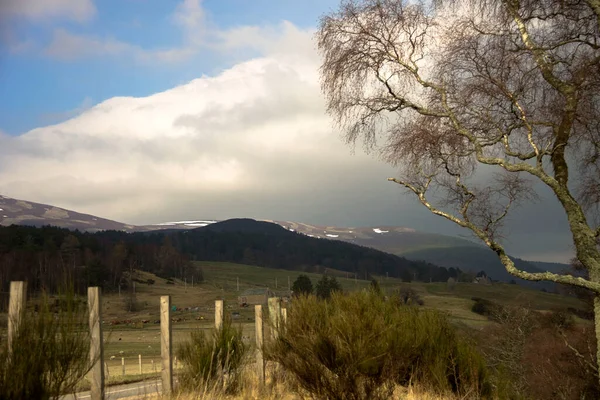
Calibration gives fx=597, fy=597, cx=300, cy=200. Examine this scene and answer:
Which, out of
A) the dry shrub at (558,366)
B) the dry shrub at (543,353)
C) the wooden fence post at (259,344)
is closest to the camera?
the wooden fence post at (259,344)

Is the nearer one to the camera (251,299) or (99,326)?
(99,326)

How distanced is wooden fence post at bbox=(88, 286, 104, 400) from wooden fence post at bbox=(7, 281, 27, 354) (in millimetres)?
839

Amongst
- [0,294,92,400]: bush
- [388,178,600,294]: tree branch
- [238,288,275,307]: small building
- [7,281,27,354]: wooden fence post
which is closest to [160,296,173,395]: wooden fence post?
[7,281,27,354]: wooden fence post

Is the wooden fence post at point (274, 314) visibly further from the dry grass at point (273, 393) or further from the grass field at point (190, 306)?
the grass field at point (190, 306)

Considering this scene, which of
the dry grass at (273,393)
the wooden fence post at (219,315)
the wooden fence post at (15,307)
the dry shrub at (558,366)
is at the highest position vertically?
the wooden fence post at (15,307)

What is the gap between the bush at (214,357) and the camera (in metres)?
8.92

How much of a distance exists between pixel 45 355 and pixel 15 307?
0.70 metres

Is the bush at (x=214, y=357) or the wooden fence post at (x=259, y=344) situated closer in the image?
the bush at (x=214, y=357)

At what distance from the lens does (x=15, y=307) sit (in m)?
5.41

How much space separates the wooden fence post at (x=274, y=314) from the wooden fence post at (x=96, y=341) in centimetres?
213

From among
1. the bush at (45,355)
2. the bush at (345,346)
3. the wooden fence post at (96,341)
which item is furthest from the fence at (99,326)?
the bush at (345,346)

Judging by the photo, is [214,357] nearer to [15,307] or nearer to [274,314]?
[274,314]

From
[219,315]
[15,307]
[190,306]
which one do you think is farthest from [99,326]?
[190,306]

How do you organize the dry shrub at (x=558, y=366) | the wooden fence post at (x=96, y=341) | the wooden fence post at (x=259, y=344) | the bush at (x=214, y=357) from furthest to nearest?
the dry shrub at (x=558, y=366), the wooden fence post at (x=259, y=344), the bush at (x=214, y=357), the wooden fence post at (x=96, y=341)
